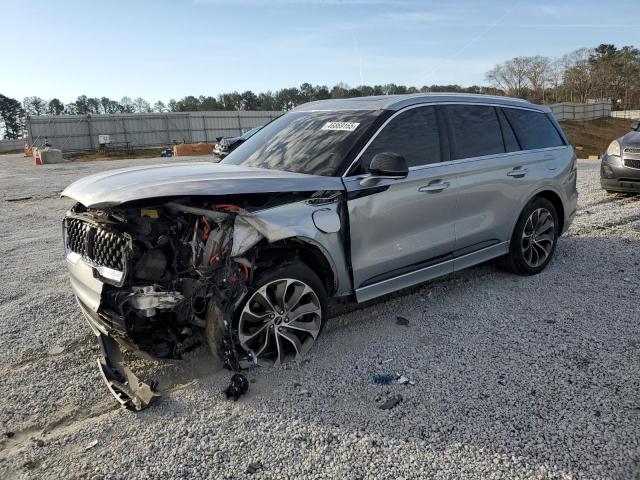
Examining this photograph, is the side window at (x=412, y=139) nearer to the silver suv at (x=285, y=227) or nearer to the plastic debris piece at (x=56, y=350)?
the silver suv at (x=285, y=227)

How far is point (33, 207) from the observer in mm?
10703

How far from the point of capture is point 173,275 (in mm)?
3160

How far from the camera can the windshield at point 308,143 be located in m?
3.83

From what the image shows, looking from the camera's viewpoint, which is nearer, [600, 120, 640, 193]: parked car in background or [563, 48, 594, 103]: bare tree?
[600, 120, 640, 193]: parked car in background

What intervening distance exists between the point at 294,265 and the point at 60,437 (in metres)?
1.76

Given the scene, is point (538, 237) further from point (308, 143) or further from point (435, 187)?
point (308, 143)

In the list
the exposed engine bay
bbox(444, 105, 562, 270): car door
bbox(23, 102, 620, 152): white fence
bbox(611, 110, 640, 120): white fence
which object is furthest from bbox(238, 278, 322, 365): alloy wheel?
bbox(611, 110, 640, 120): white fence

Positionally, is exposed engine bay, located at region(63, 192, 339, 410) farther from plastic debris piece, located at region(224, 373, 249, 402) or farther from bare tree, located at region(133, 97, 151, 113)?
bare tree, located at region(133, 97, 151, 113)

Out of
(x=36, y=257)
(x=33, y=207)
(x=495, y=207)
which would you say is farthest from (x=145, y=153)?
(x=495, y=207)

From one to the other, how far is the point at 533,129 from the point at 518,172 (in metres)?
0.72

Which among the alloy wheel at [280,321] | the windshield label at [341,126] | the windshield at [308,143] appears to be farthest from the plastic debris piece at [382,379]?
the windshield label at [341,126]

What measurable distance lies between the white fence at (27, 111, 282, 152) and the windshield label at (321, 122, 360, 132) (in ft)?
138

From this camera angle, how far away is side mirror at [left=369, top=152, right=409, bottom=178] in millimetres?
3545

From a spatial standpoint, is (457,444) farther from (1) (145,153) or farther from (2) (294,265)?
(1) (145,153)
